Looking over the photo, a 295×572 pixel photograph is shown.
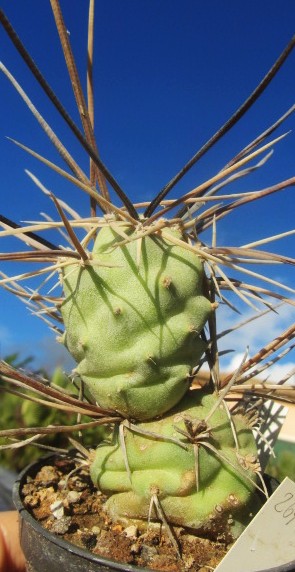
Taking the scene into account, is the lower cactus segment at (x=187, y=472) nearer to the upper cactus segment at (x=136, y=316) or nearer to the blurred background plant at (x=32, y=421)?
the upper cactus segment at (x=136, y=316)

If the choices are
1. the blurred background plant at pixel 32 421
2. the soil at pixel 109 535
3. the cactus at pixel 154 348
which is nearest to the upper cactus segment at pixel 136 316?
the cactus at pixel 154 348

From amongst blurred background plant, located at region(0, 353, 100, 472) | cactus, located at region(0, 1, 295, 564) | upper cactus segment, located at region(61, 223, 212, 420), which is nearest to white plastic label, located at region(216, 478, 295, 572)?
cactus, located at region(0, 1, 295, 564)

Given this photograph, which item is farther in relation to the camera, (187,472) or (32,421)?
(32,421)

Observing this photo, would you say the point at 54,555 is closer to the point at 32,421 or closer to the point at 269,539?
the point at 269,539

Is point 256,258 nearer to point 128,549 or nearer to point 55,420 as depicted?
point 128,549

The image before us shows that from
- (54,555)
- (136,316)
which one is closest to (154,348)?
(136,316)
